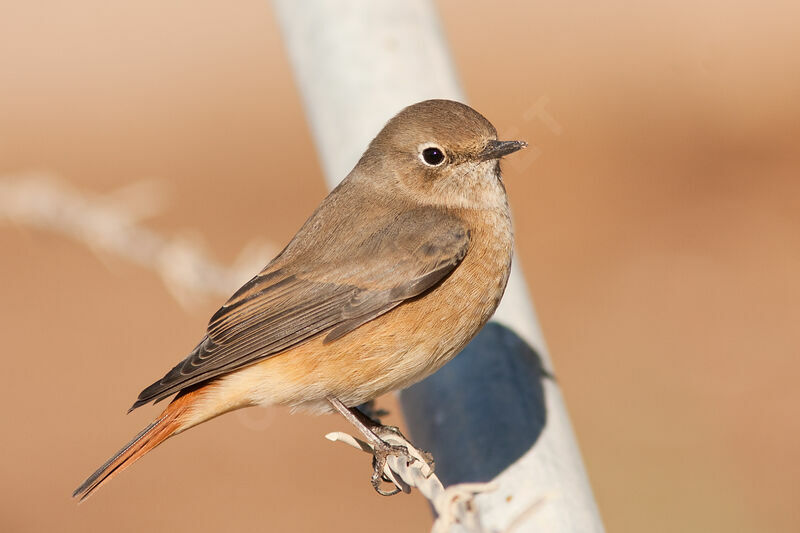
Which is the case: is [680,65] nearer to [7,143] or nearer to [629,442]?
[629,442]

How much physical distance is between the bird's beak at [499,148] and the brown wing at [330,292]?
0.27m

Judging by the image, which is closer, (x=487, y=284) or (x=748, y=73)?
(x=487, y=284)

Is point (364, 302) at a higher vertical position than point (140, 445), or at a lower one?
higher

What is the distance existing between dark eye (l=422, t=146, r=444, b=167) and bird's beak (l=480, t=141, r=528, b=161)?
0.16m

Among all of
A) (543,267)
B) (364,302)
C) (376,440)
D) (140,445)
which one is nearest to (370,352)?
(364,302)

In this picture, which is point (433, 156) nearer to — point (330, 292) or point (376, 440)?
point (330, 292)

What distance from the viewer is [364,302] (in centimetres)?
335

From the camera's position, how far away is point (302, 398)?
3.39 meters

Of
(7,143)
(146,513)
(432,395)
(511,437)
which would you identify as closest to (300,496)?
(146,513)

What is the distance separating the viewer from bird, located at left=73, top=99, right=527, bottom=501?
Answer: 3207 millimetres

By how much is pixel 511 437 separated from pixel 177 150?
810 cm

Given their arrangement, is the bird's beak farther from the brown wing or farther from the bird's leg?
the bird's leg

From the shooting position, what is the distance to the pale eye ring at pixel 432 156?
3711 millimetres

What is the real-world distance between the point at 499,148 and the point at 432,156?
0.28m
